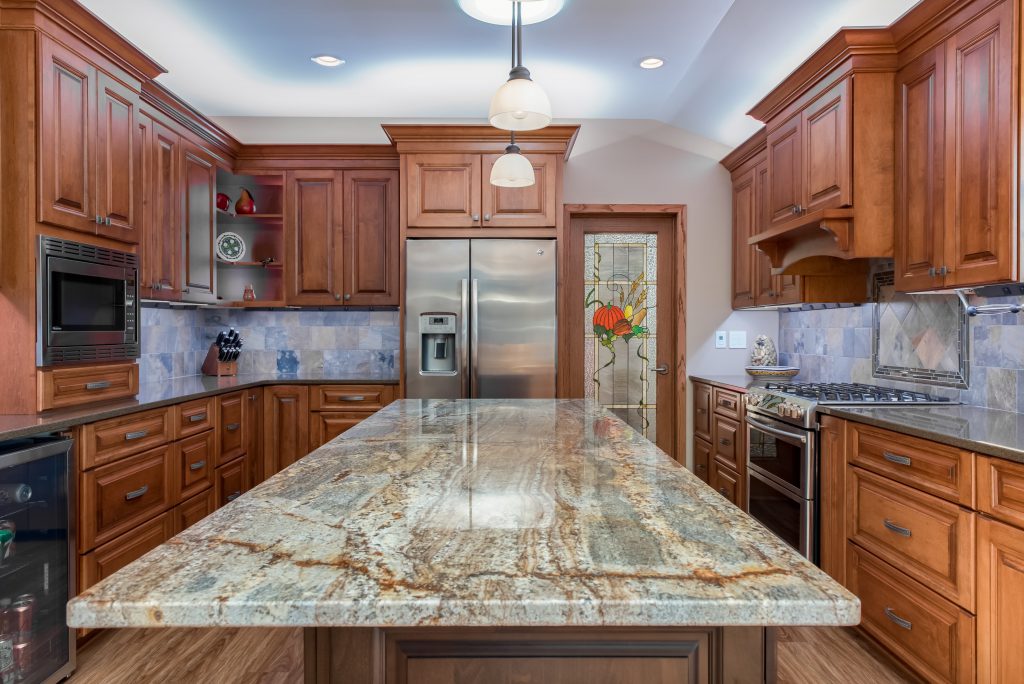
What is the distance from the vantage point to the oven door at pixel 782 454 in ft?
8.18

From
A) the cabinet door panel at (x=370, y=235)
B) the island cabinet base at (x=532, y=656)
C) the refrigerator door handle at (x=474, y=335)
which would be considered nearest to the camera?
the island cabinet base at (x=532, y=656)

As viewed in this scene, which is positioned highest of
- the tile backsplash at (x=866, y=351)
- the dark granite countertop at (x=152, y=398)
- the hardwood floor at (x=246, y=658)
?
the tile backsplash at (x=866, y=351)

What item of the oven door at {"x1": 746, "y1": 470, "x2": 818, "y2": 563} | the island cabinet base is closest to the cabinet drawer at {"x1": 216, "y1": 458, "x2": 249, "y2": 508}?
the island cabinet base

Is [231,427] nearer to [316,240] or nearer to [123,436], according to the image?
[123,436]

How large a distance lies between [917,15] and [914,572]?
6.85ft

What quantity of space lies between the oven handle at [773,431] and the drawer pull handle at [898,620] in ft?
2.26

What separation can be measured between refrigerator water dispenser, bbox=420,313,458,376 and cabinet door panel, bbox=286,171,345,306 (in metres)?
0.75

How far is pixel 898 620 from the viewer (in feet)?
6.68

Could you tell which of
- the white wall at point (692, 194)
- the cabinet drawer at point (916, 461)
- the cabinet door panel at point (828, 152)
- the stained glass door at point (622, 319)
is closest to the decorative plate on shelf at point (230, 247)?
the white wall at point (692, 194)

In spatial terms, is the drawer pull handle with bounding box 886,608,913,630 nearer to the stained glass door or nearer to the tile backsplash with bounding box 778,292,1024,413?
the tile backsplash with bounding box 778,292,1024,413

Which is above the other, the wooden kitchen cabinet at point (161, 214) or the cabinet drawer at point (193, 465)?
the wooden kitchen cabinet at point (161, 214)

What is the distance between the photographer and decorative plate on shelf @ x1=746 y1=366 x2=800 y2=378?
3.70 meters

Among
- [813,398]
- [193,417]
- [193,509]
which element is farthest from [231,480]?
[813,398]

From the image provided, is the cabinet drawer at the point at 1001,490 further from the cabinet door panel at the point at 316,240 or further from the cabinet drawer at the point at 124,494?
the cabinet door panel at the point at 316,240
